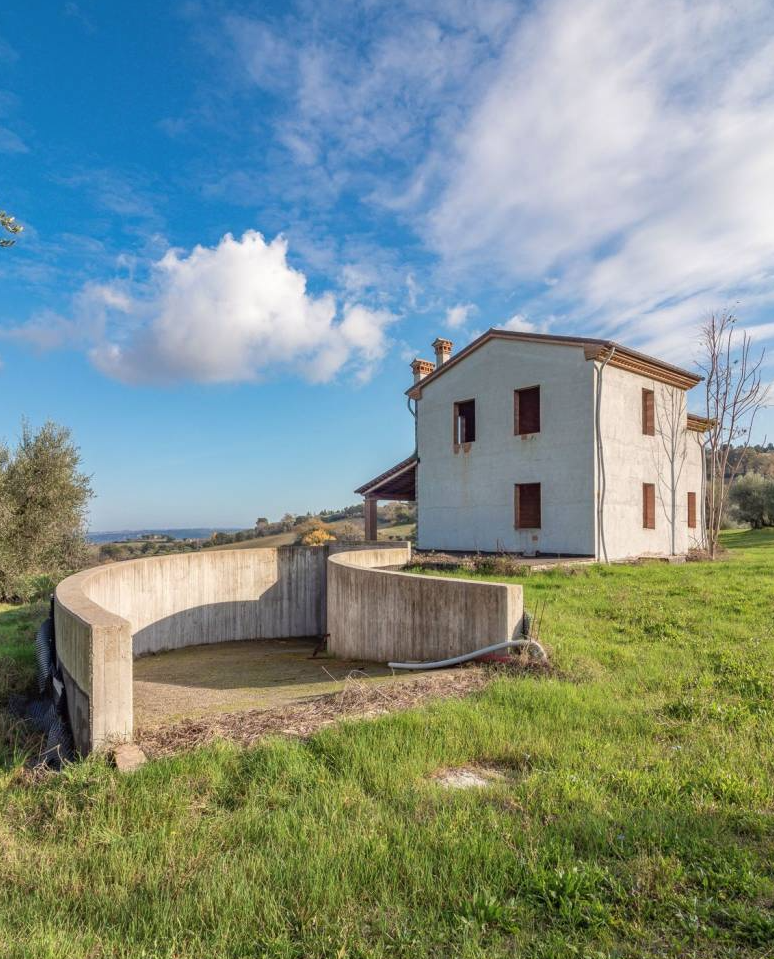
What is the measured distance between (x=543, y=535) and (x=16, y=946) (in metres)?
15.4

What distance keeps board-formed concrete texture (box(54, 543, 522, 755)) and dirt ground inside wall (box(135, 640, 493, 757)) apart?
0.48 meters

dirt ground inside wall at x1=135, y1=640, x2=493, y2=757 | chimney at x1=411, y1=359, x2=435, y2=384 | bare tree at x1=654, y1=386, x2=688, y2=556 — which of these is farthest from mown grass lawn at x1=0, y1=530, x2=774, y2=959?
chimney at x1=411, y1=359, x2=435, y2=384

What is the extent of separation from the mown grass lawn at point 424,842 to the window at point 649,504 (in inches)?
526

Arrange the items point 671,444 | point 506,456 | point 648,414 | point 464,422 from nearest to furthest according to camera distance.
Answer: point 506,456, point 648,414, point 671,444, point 464,422

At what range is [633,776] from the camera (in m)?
3.80

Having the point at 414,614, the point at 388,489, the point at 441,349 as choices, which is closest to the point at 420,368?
the point at 441,349

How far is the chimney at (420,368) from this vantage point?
2258 cm

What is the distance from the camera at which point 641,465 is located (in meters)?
17.5

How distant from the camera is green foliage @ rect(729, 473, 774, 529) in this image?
30828 mm

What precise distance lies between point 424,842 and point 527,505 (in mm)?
14936

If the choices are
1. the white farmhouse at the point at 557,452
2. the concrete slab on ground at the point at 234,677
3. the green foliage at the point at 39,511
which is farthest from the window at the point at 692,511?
the green foliage at the point at 39,511

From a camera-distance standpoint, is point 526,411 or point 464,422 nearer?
point 526,411

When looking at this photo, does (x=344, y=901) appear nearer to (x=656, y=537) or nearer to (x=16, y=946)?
(x=16, y=946)

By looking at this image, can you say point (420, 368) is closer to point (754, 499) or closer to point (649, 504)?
point (649, 504)
